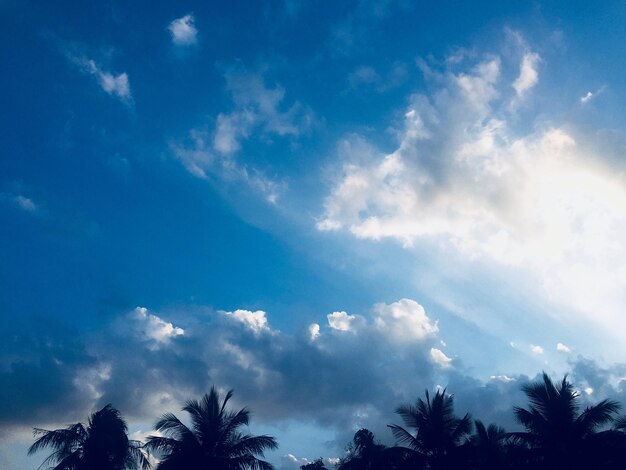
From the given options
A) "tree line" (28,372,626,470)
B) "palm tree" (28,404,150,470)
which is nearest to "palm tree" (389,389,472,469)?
"tree line" (28,372,626,470)

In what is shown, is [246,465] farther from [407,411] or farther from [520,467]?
[520,467]

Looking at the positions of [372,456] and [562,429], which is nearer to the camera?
[562,429]

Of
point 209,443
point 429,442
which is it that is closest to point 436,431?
point 429,442

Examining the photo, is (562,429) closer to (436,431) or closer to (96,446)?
(436,431)

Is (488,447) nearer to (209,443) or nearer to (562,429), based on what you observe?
(562,429)

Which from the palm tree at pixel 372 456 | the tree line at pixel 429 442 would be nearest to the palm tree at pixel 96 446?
the tree line at pixel 429 442

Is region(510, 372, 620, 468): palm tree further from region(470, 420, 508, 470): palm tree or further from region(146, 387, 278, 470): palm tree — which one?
region(146, 387, 278, 470): palm tree

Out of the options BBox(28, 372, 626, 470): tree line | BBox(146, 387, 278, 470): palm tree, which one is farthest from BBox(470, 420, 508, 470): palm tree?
BBox(146, 387, 278, 470): palm tree

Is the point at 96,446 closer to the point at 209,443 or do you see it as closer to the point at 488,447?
the point at 209,443

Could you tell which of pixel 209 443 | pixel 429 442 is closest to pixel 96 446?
pixel 209 443

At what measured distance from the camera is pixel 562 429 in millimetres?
28406

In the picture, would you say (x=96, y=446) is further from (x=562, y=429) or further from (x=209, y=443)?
(x=562, y=429)

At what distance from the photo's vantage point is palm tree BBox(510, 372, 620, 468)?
27.4 meters

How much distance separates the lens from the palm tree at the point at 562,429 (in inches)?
1077
